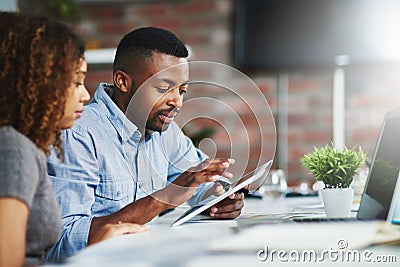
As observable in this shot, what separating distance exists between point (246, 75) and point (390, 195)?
2738mm

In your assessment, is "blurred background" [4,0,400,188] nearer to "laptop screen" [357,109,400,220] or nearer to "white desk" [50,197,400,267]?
"laptop screen" [357,109,400,220]

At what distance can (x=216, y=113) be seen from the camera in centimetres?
418

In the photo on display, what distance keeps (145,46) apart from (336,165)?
65cm

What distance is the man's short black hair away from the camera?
192 centimetres

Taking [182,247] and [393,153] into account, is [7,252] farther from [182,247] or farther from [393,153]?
[393,153]

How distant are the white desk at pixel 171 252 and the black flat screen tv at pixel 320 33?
7.92ft

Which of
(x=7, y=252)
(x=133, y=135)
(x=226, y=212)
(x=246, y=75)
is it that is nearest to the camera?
(x=7, y=252)

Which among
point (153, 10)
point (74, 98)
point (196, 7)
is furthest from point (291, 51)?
point (74, 98)

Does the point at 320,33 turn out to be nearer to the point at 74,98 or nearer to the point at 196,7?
the point at 196,7

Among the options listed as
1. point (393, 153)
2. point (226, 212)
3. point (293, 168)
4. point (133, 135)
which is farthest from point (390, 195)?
point (293, 168)

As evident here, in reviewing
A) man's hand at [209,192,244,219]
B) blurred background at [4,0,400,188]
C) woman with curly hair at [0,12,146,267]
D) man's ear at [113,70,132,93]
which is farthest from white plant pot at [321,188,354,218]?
blurred background at [4,0,400,188]

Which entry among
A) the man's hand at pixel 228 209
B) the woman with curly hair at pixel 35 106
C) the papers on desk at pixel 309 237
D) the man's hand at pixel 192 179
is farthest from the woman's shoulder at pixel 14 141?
the man's hand at pixel 228 209

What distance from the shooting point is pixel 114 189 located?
183 cm

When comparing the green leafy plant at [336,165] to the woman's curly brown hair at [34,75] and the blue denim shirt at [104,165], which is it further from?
the woman's curly brown hair at [34,75]
